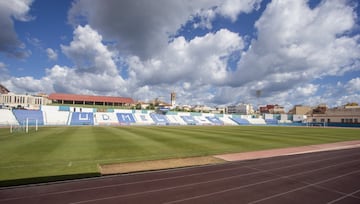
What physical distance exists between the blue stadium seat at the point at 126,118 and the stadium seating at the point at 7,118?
26.2 metres

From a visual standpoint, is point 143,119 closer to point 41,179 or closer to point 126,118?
point 126,118

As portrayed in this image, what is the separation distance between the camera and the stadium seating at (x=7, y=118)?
49.2m

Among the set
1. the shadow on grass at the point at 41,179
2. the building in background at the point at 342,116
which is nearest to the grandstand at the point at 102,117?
the building in background at the point at 342,116

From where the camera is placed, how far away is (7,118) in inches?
2029

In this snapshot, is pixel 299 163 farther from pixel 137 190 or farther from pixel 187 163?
pixel 137 190

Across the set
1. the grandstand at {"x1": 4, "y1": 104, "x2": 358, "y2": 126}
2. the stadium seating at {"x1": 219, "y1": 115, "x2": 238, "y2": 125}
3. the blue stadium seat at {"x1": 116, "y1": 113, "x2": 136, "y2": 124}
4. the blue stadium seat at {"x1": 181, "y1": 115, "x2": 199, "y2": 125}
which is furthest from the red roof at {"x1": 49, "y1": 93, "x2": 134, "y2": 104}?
the stadium seating at {"x1": 219, "y1": 115, "x2": 238, "y2": 125}

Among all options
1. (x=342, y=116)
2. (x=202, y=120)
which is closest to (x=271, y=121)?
(x=342, y=116)

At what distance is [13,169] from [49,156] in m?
3.44

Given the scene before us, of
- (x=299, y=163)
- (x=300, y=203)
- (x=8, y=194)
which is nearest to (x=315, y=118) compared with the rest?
(x=299, y=163)

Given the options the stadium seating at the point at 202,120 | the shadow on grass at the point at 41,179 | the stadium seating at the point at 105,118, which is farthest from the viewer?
the stadium seating at the point at 202,120

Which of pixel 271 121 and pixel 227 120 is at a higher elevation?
pixel 227 120

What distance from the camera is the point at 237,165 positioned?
13.6 meters

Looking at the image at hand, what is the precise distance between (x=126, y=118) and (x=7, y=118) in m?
30.1

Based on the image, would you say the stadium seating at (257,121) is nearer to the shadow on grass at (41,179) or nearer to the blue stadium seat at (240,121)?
the blue stadium seat at (240,121)
